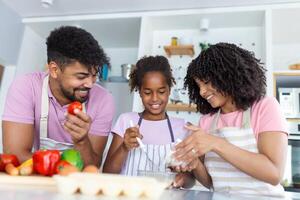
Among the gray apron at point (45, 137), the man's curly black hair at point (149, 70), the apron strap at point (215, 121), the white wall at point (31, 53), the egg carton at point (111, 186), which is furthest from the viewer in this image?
the white wall at point (31, 53)

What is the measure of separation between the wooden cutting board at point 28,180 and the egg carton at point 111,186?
11cm

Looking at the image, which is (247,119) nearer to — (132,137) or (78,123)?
(132,137)

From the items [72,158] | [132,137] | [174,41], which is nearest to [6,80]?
[174,41]

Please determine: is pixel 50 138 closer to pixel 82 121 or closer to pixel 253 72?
pixel 82 121

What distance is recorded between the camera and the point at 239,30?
255 cm

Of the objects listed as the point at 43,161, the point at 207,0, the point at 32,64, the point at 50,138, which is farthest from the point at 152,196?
the point at 32,64

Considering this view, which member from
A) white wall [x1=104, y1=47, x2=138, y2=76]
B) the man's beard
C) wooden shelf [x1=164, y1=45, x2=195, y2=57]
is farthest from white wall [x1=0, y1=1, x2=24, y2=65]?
the man's beard

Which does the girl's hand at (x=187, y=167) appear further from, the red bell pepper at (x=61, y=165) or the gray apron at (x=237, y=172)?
the red bell pepper at (x=61, y=165)

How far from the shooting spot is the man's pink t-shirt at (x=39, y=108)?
1143 mm

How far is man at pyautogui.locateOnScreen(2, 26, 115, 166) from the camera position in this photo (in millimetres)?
1101

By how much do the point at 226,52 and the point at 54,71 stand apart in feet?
2.10

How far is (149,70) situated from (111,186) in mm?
758

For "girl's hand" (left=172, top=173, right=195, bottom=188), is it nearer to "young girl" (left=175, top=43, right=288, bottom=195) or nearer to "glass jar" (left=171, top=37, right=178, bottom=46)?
"young girl" (left=175, top=43, right=288, bottom=195)

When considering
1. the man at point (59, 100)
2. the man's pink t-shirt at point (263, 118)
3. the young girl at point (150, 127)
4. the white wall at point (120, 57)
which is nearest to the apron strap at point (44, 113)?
the man at point (59, 100)
